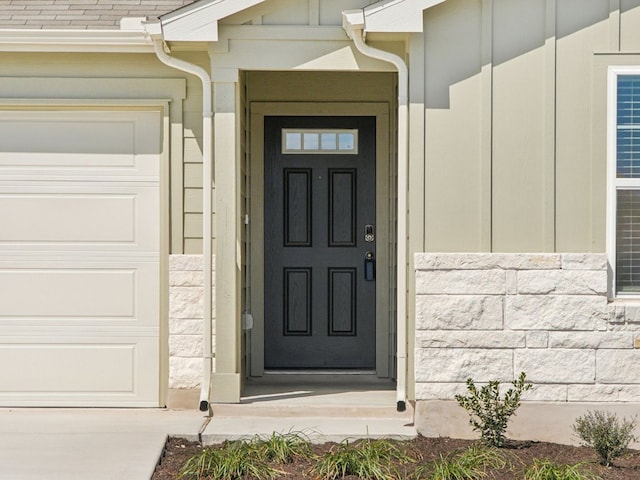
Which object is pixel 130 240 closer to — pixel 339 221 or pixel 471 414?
pixel 339 221

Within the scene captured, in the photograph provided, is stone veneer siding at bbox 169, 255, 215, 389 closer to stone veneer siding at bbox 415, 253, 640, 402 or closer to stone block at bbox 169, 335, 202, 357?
stone block at bbox 169, 335, 202, 357

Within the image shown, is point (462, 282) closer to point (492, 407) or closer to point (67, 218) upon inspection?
point (492, 407)

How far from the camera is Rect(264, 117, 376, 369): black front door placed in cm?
746

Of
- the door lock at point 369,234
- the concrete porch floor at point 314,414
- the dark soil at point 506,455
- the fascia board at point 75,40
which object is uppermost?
the fascia board at point 75,40

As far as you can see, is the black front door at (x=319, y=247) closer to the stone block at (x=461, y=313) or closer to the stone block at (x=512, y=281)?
the stone block at (x=461, y=313)

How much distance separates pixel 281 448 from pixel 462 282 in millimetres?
1613

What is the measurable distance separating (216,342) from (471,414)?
5.86 ft

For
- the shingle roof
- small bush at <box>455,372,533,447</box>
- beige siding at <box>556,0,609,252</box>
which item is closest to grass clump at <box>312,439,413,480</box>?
small bush at <box>455,372,533,447</box>

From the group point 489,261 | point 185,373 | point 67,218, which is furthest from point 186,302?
point 489,261

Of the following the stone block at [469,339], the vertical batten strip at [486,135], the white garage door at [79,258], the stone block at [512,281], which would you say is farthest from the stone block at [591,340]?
the white garage door at [79,258]

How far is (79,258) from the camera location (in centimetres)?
640

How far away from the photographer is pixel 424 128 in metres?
5.68

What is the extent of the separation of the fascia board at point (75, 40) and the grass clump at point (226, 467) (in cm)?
291

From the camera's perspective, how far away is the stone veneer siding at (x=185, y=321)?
20.7 ft
